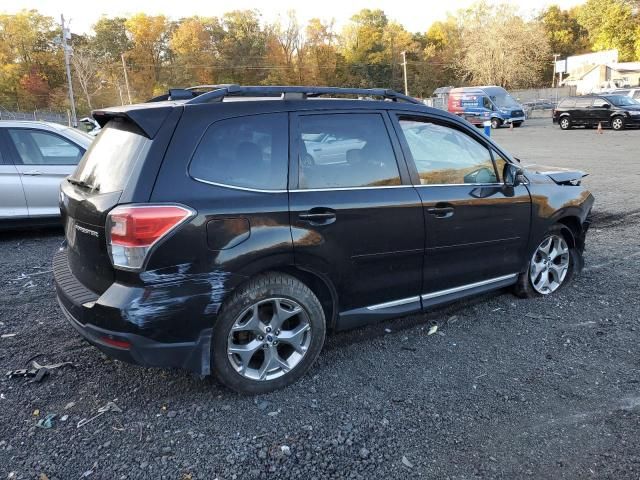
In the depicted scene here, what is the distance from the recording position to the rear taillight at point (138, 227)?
271 cm

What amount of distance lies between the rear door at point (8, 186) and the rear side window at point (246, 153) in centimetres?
492

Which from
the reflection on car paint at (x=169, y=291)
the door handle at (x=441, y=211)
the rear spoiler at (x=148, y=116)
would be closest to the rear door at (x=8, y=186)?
the rear spoiler at (x=148, y=116)

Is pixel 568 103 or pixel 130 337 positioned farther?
pixel 568 103

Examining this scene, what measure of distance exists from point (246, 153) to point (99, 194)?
2.81 ft

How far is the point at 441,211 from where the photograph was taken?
3719 mm

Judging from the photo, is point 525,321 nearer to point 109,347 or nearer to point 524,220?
point 524,220

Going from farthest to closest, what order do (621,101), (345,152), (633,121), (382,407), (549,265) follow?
1. (621,101)
2. (633,121)
3. (549,265)
4. (345,152)
5. (382,407)

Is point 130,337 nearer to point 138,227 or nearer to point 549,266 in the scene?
point 138,227

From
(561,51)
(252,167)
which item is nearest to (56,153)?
(252,167)

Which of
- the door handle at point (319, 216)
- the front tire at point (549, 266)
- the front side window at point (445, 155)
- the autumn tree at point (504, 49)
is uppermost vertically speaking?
the autumn tree at point (504, 49)

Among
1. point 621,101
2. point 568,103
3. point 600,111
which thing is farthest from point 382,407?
point 568,103

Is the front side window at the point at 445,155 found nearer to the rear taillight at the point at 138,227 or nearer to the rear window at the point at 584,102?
the rear taillight at the point at 138,227

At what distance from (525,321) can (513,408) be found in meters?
1.30

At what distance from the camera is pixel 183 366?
9.61 feet
